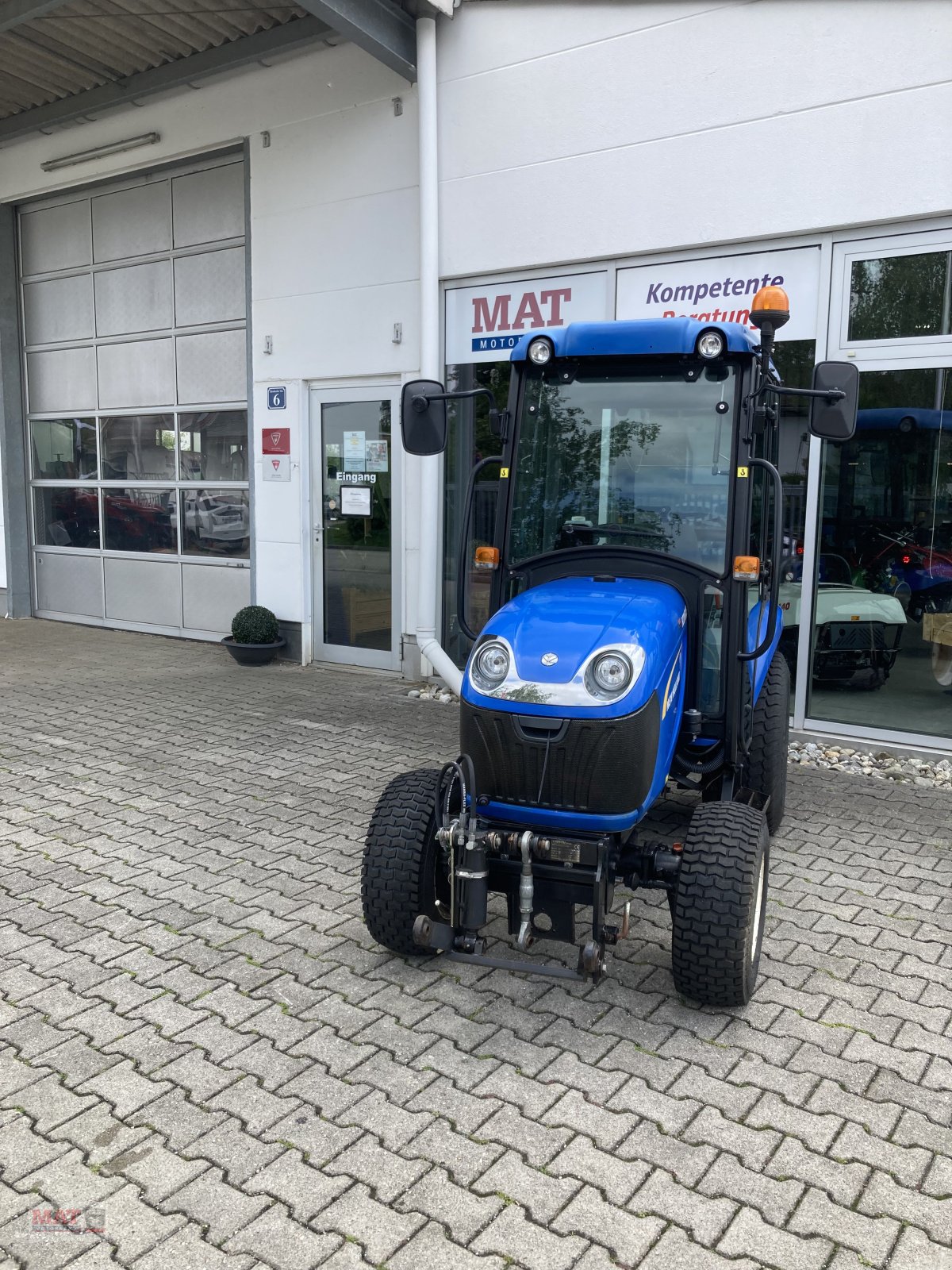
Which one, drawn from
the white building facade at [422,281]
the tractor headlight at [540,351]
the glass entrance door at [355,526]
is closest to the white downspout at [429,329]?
the white building facade at [422,281]

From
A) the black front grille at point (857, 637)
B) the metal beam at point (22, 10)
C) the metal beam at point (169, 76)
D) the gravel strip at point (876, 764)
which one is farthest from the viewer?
the metal beam at point (169, 76)

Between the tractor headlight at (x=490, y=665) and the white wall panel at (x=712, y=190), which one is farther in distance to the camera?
the white wall panel at (x=712, y=190)

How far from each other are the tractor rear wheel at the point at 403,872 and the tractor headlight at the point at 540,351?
1608 mm

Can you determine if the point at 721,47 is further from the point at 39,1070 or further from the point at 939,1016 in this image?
the point at 39,1070

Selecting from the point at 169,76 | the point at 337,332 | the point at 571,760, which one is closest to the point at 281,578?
the point at 337,332

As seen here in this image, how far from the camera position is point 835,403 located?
141 inches

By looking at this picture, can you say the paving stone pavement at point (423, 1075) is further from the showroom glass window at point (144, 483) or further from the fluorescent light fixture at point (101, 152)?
the fluorescent light fixture at point (101, 152)

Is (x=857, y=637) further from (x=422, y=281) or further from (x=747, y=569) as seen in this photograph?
(x=422, y=281)

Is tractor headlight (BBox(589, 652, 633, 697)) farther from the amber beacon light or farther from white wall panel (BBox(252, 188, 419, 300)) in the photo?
white wall panel (BBox(252, 188, 419, 300))

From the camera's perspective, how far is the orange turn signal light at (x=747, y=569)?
3582 millimetres

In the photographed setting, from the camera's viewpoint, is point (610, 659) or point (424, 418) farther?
point (424, 418)

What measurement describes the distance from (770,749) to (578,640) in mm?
1719

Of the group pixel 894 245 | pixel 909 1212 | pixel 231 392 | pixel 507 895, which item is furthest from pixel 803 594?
pixel 231 392

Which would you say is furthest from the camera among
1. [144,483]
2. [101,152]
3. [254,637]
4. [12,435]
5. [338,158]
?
[12,435]
